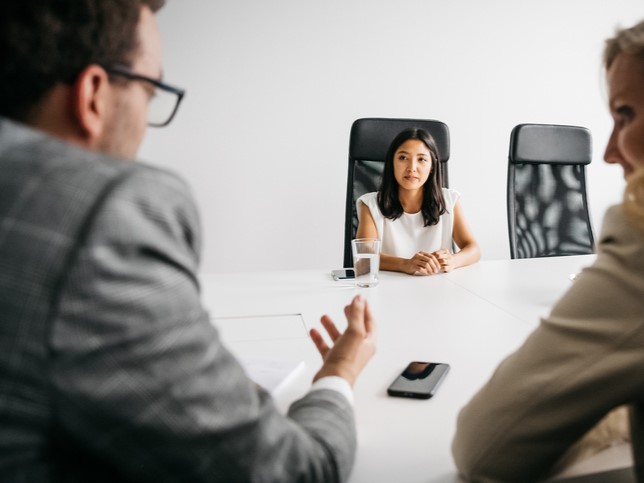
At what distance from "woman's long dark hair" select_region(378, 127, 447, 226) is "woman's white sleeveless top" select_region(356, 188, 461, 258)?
3cm

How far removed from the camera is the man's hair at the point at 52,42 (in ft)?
1.88

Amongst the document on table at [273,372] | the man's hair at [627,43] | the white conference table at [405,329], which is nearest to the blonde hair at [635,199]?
the man's hair at [627,43]

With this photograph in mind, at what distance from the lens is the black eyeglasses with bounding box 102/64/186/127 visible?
65cm

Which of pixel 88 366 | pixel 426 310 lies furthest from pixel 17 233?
pixel 426 310

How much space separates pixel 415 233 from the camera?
104 inches

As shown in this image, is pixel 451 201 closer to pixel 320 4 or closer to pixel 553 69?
pixel 320 4

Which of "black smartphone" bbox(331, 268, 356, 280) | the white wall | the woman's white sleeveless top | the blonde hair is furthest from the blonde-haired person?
the white wall

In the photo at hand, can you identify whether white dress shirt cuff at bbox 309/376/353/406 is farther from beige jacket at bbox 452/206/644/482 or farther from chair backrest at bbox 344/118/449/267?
chair backrest at bbox 344/118/449/267

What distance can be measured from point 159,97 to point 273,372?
561 millimetres

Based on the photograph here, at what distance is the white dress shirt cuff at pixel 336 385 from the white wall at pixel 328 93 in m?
2.77

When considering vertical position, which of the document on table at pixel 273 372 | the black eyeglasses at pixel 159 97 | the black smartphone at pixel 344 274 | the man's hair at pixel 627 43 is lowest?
the document on table at pixel 273 372

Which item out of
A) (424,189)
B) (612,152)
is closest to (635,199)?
(612,152)

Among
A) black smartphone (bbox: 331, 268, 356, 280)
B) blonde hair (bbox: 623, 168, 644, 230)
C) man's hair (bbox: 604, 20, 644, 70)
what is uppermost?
man's hair (bbox: 604, 20, 644, 70)

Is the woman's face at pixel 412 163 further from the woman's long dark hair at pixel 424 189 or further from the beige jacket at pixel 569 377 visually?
the beige jacket at pixel 569 377
